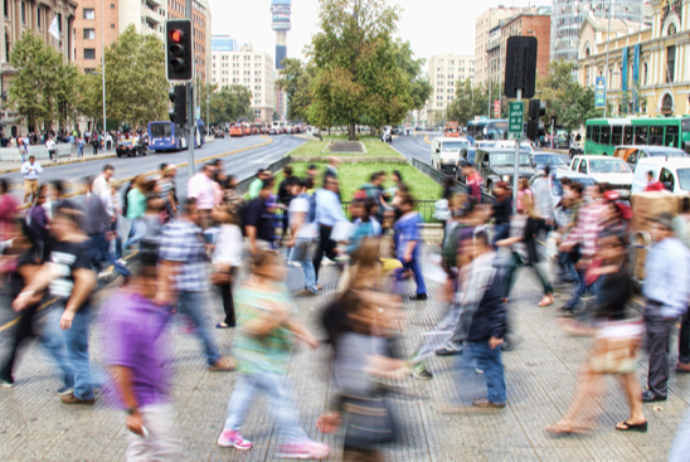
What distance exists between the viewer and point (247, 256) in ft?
38.6

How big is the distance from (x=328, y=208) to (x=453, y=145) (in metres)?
24.8

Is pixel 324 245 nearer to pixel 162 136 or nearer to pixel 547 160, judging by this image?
pixel 547 160

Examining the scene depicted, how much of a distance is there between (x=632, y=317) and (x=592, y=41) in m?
82.2

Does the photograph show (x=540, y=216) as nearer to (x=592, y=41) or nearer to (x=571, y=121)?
(x=571, y=121)

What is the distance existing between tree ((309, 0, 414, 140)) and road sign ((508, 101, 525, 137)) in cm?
4377

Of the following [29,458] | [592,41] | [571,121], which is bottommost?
[29,458]

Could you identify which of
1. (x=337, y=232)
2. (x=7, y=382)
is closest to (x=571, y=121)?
(x=337, y=232)

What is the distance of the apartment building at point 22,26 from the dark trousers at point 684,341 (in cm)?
5015

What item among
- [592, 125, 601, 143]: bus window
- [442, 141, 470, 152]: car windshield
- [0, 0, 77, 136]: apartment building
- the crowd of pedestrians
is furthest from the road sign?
[0, 0, 77, 136]: apartment building

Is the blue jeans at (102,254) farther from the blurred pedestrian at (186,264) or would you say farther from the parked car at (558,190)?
the parked car at (558,190)

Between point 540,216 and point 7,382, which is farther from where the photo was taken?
point 540,216

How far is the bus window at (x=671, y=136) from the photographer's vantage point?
31.9 m

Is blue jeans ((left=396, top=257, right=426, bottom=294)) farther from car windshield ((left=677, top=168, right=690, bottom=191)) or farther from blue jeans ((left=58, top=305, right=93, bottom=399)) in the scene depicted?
car windshield ((left=677, top=168, right=690, bottom=191))

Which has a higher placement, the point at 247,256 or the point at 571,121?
the point at 571,121
